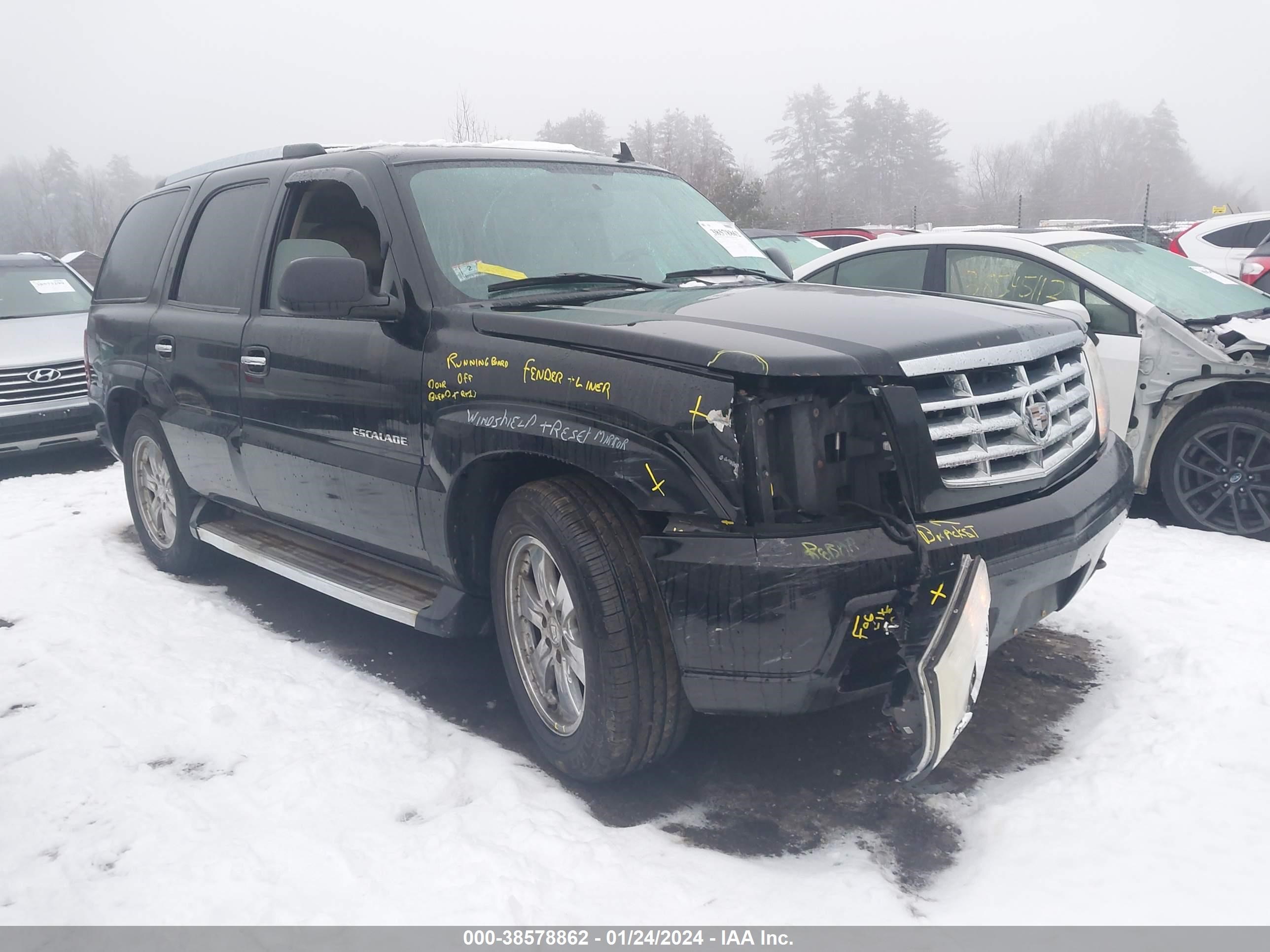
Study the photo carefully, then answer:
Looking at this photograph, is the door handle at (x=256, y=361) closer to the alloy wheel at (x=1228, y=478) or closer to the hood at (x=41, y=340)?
the alloy wheel at (x=1228, y=478)

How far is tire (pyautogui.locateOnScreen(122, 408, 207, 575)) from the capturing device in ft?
17.9

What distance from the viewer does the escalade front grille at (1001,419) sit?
289cm

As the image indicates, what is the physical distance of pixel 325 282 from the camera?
3.51m

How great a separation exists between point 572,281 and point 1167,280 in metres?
4.25

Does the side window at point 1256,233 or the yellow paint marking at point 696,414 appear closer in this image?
the yellow paint marking at point 696,414

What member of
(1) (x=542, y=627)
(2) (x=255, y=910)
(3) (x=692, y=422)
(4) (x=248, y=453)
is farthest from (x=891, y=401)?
(4) (x=248, y=453)

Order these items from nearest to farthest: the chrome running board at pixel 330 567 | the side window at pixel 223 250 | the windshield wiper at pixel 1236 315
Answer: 1. the chrome running board at pixel 330 567
2. the side window at pixel 223 250
3. the windshield wiper at pixel 1236 315

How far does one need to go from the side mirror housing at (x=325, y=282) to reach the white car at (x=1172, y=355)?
115 inches

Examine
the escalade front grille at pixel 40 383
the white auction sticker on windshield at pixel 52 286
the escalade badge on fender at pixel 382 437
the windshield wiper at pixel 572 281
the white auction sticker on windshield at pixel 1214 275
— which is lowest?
the escalade front grille at pixel 40 383

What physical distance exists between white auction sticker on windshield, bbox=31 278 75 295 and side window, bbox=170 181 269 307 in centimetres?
639

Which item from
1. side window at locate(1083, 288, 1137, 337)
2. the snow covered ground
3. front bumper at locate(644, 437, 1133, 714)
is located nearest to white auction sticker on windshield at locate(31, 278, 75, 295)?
the snow covered ground

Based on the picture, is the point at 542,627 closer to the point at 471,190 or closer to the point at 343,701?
the point at 343,701

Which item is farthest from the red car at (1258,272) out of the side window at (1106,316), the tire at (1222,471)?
the tire at (1222,471)

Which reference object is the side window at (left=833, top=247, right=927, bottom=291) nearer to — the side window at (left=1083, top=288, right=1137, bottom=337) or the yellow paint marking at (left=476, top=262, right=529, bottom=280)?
the side window at (left=1083, top=288, right=1137, bottom=337)
